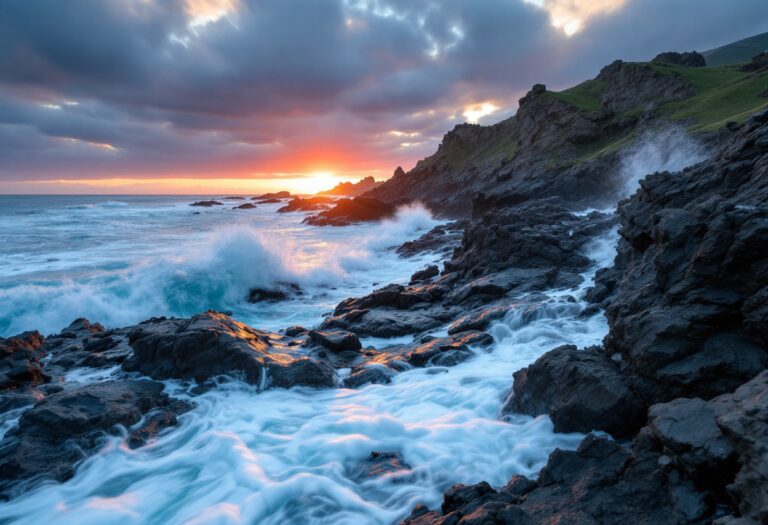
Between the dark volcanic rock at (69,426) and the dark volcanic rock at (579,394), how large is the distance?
581 cm

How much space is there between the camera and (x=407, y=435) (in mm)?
6363

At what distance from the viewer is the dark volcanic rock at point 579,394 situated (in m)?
5.27

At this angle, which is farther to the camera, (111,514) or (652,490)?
(111,514)

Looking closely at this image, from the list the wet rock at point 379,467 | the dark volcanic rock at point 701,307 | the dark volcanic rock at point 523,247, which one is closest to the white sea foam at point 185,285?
the dark volcanic rock at point 523,247

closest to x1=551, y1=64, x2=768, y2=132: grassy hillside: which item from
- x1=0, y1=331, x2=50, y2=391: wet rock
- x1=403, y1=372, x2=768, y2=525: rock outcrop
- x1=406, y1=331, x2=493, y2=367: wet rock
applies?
x1=406, y1=331, x2=493, y2=367: wet rock

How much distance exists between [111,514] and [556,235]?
16520 millimetres

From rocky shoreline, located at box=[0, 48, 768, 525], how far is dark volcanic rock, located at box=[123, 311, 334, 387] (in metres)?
0.04

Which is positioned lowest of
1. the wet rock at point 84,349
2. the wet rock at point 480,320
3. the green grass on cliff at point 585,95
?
the wet rock at point 84,349

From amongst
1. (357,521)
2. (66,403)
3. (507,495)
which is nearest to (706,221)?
(507,495)

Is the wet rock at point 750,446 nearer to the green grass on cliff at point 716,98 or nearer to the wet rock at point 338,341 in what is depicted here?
the wet rock at point 338,341

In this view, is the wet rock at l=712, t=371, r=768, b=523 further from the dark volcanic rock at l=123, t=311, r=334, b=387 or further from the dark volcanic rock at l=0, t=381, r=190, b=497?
the dark volcanic rock at l=0, t=381, r=190, b=497

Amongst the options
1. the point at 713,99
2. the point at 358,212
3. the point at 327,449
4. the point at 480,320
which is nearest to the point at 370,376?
the point at 327,449

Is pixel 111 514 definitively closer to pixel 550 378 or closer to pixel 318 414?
pixel 318 414

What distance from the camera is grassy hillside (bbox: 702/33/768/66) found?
159 metres
